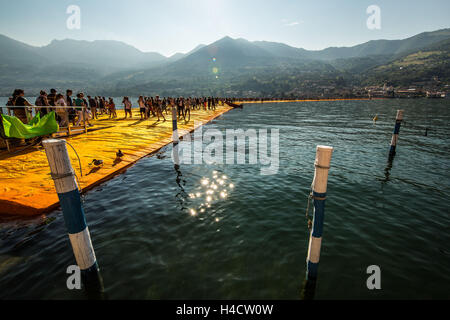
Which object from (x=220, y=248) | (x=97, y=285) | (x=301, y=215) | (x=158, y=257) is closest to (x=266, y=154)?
(x=301, y=215)

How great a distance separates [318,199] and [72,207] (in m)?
4.25

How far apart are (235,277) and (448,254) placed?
509 cm

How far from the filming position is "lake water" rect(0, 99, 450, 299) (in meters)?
3.89

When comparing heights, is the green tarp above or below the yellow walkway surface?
A: above

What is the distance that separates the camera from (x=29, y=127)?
32.4 ft

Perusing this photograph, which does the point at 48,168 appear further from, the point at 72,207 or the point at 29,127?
the point at 72,207

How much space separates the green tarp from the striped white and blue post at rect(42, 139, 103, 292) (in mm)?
9024

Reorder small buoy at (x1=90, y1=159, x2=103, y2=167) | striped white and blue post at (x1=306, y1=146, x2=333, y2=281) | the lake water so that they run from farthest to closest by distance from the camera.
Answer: small buoy at (x1=90, y1=159, x2=103, y2=167)
the lake water
striped white and blue post at (x1=306, y1=146, x2=333, y2=281)

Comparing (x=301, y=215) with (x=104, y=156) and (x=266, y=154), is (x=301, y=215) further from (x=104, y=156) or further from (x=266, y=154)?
(x=104, y=156)

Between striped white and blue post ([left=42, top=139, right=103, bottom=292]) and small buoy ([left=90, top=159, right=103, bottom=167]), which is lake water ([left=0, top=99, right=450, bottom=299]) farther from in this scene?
small buoy ([left=90, top=159, right=103, bottom=167])

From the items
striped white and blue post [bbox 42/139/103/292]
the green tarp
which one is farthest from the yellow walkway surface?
striped white and blue post [bbox 42/139/103/292]

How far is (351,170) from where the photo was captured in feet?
34.2

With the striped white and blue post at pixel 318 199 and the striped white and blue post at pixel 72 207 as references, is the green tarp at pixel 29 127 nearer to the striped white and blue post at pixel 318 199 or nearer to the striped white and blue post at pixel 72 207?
the striped white and blue post at pixel 72 207

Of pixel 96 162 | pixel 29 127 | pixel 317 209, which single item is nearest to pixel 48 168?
pixel 96 162
